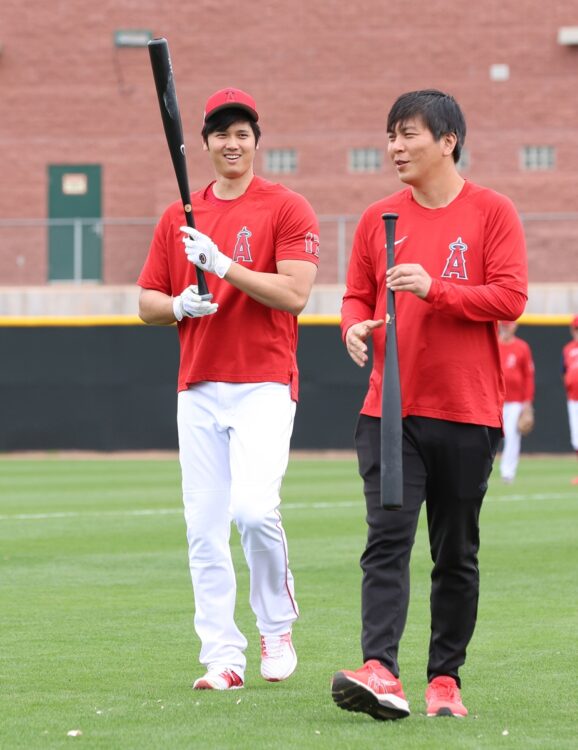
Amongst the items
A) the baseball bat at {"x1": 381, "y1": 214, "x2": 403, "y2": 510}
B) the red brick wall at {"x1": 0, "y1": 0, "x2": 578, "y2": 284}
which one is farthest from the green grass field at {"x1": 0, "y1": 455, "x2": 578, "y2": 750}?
the red brick wall at {"x1": 0, "y1": 0, "x2": 578, "y2": 284}

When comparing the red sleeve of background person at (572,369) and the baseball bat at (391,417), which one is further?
the red sleeve of background person at (572,369)

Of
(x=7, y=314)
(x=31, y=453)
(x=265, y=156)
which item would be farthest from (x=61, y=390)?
(x=265, y=156)

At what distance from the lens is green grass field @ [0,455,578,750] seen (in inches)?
214

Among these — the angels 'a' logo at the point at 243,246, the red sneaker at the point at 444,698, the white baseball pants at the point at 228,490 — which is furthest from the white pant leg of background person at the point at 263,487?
the red sneaker at the point at 444,698

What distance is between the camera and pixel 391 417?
216 inches

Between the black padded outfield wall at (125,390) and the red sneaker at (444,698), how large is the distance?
2034 cm

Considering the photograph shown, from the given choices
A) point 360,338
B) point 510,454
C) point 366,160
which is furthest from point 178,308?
point 366,160

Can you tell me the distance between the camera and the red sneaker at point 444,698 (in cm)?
566

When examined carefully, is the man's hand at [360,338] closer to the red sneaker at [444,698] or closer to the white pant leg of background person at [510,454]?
the red sneaker at [444,698]

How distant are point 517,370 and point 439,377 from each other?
14942 millimetres

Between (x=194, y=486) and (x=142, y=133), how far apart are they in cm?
3392

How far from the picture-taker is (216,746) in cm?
515

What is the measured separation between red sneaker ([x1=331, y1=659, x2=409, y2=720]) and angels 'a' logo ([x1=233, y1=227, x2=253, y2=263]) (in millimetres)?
1883

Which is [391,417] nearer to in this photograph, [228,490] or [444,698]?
[444,698]
